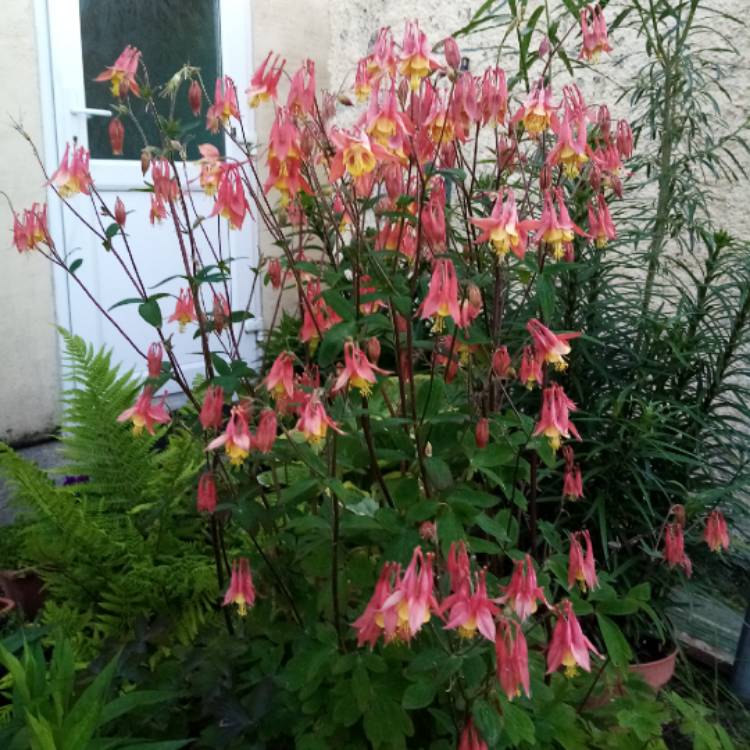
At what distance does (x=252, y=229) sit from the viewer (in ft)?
15.3

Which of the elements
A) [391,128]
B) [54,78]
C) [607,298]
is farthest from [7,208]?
[391,128]

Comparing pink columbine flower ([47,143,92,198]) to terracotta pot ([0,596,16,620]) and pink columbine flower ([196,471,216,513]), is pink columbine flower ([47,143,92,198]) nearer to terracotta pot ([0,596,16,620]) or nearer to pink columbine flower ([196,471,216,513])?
pink columbine flower ([196,471,216,513])

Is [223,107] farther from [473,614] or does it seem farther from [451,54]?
Answer: [473,614]

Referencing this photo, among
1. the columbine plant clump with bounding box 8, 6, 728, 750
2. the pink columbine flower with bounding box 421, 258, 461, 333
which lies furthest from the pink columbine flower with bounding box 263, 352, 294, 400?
the pink columbine flower with bounding box 421, 258, 461, 333

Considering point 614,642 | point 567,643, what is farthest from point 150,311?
point 614,642

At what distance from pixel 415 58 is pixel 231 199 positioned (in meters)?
0.37

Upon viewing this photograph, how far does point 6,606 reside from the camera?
2443mm

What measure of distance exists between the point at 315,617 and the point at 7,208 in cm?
275

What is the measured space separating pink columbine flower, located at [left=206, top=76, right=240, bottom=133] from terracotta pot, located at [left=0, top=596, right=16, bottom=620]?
1.64 meters

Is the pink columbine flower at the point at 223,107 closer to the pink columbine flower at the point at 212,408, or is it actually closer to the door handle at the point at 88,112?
the pink columbine flower at the point at 212,408

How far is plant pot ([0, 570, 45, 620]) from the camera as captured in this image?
2.53 meters

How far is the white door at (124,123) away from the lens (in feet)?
11.8

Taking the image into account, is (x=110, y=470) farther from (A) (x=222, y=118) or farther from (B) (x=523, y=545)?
(A) (x=222, y=118)

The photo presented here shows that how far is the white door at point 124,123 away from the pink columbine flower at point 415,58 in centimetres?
238
